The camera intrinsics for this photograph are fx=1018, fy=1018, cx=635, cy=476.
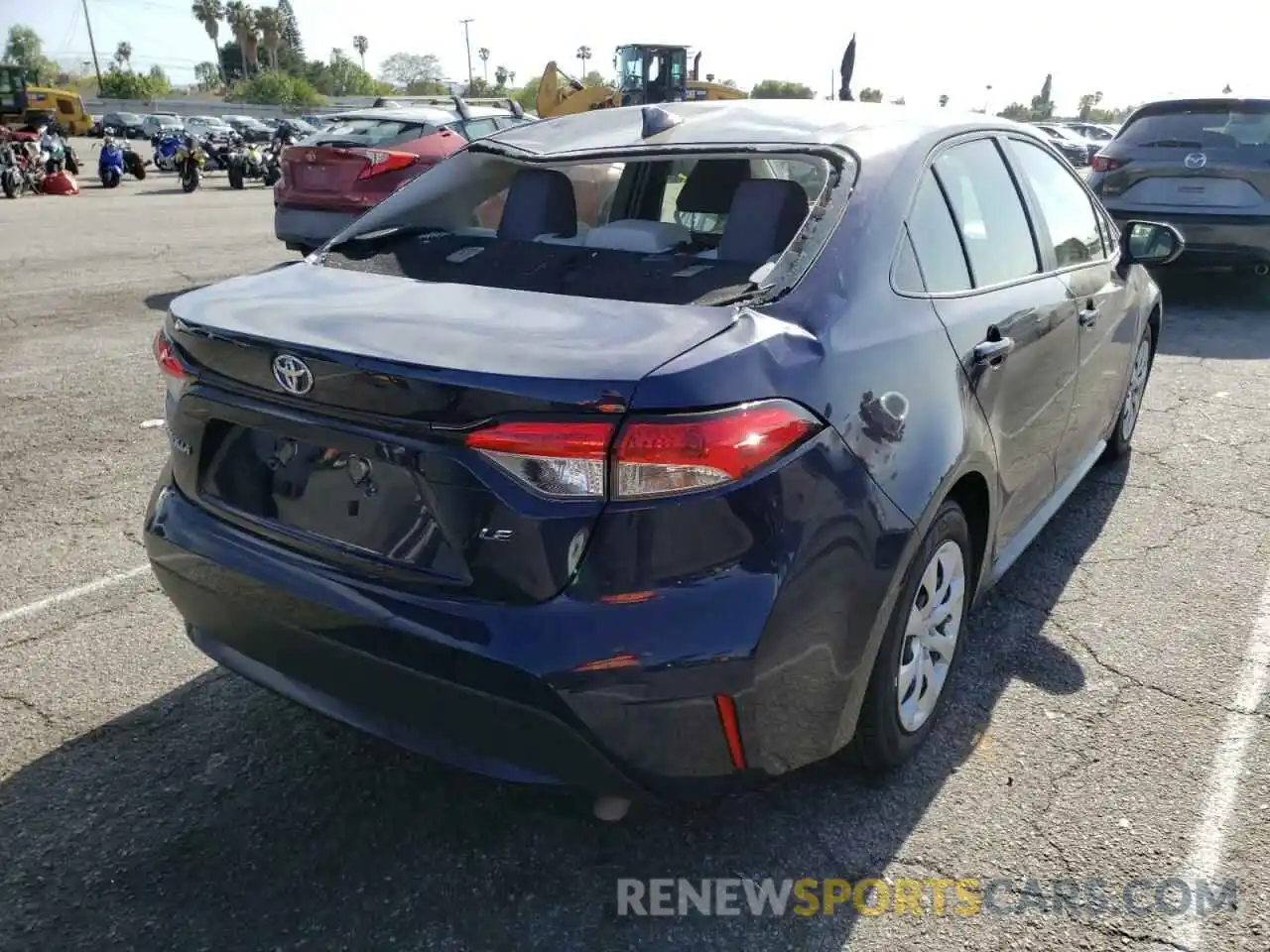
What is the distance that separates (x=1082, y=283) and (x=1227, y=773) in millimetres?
1663

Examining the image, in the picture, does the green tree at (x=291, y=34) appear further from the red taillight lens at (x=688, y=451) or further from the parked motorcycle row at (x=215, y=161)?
the red taillight lens at (x=688, y=451)

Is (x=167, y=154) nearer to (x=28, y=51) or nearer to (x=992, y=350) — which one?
(x=992, y=350)

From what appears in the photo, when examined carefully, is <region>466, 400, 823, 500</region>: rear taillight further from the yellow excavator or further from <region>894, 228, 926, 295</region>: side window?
the yellow excavator

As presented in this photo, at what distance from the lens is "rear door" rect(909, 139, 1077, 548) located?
102 inches

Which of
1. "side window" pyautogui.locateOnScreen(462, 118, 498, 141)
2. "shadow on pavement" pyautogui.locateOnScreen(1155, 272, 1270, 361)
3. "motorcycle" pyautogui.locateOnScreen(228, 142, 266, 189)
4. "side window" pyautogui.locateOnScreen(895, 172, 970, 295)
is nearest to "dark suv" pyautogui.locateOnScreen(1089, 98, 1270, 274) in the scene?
"shadow on pavement" pyautogui.locateOnScreen(1155, 272, 1270, 361)

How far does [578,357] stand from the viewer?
188 centimetres

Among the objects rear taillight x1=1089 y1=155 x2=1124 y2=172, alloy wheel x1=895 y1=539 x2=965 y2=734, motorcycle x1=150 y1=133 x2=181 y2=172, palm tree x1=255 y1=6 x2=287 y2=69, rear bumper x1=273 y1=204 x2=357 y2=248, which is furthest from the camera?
palm tree x1=255 y1=6 x2=287 y2=69

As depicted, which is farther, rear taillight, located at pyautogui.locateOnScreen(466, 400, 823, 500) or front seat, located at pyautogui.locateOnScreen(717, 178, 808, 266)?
front seat, located at pyautogui.locateOnScreen(717, 178, 808, 266)

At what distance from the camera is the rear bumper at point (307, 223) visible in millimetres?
9250

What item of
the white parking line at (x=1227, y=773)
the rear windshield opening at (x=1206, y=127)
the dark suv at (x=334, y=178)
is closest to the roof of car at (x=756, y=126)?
the white parking line at (x=1227, y=773)

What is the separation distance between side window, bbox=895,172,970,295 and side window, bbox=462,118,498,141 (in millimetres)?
9224

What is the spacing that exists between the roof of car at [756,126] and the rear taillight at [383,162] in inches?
259

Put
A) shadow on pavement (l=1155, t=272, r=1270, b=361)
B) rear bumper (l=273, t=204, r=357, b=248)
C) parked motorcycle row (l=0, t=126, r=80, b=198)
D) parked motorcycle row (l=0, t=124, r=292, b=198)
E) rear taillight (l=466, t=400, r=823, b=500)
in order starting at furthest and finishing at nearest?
parked motorcycle row (l=0, t=124, r=292, b=198) < parked motorcycle row (l=0, t=126, r=80, b=198) < rear bumper (l=273, t=204, r=357, b=248) < shadow on pavement (l=1155, t=272, r=1270, b=361) < rear taillight (l=466, t=400, r=823, b=500)

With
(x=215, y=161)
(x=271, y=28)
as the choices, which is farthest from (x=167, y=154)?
(x=271, y=28)
